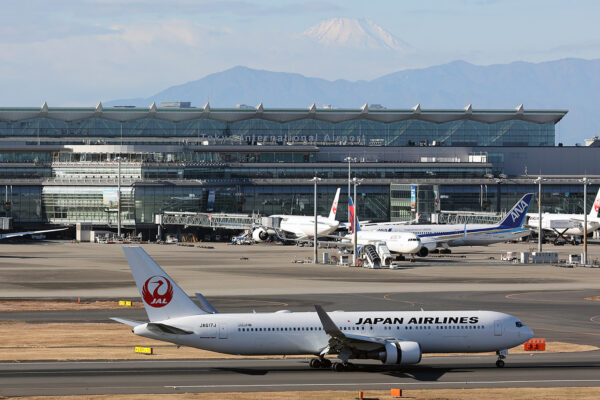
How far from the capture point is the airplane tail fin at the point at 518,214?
168 metres

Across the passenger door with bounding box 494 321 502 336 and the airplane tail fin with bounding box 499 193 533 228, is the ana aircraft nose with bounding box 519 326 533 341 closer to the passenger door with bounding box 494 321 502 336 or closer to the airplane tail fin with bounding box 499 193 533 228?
the passenger door with bounding box 494 321 502 336

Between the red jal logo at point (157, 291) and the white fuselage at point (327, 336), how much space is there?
1.30 meters

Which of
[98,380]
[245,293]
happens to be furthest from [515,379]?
[245,293]

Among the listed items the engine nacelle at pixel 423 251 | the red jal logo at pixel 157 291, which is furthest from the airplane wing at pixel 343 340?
the engine nacelle at pixel 423 251

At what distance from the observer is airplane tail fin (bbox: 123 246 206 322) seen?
57.9 meters

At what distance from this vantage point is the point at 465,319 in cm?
5969

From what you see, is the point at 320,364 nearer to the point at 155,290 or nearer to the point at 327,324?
the point at 327,324

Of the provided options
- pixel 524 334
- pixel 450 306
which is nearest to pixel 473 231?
pixel 450 306

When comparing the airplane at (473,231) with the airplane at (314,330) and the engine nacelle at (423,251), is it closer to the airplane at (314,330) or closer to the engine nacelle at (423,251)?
the engine nacelle at (423,251)

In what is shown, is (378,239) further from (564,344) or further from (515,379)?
(515,379)

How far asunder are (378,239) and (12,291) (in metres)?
61.2

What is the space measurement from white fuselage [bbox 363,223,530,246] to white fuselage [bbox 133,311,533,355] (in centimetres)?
10396

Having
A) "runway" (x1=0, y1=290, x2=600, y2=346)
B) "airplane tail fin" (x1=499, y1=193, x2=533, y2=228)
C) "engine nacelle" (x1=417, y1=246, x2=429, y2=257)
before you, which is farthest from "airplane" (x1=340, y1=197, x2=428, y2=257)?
"runway" (x1=0, y1=290, x2=600, y2=346)

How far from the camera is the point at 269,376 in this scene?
57625 millimetres
